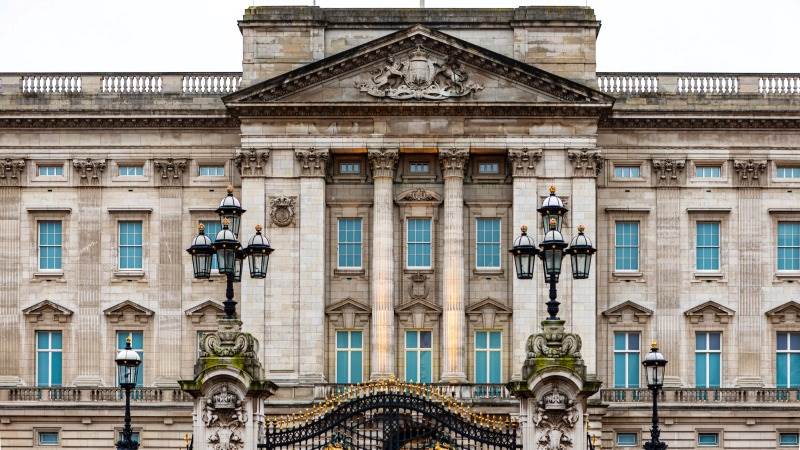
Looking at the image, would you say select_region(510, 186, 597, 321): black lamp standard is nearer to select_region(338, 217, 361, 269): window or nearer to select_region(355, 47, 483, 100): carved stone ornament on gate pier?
select_region(355, 47, 483, 100): carved stone ornament on gate pier

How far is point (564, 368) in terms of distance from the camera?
49.8 m

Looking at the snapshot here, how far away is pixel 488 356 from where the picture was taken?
83.5 meters

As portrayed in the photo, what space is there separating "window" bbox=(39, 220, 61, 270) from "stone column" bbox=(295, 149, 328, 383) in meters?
10.4

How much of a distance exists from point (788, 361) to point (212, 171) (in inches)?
956

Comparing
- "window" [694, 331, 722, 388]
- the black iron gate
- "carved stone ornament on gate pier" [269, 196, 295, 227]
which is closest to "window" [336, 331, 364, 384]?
"carved stone ornament on gate pier" [269, 196, 295, 227]

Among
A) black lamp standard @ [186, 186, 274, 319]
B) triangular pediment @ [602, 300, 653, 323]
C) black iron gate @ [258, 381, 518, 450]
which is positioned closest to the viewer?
black iron gate @ [258, 381, 518, 450]

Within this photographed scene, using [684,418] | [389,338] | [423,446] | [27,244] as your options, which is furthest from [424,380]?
[423,446]

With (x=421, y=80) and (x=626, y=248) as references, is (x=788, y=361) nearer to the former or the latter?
(x=626, y=248)

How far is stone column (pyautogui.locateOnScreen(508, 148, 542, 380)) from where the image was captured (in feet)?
270

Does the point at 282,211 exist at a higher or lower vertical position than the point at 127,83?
lower

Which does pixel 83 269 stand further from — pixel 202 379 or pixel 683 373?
pixel 202 379

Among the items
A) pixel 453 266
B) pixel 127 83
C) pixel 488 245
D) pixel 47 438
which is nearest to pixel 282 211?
pixel 453 266

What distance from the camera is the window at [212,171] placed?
281 feet

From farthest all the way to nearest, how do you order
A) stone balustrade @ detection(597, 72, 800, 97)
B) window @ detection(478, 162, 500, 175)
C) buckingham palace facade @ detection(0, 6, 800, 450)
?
stone balustrade @ detection(597, 72, 800, 97), window @ detection(478, 162, 500, 175), buckingham palace facade @ detection(0, 6, 800, 450)
